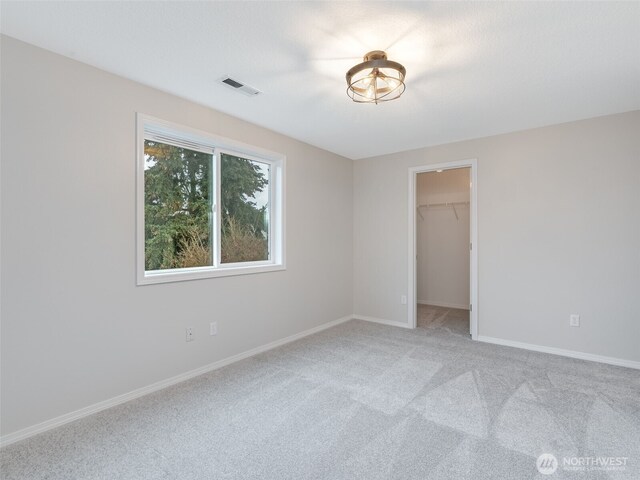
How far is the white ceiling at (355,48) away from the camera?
1.75 metres

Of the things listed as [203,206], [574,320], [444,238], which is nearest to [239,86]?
[203,206]

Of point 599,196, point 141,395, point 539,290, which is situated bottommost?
point 141,395

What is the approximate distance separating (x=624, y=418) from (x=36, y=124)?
4222 millimetres

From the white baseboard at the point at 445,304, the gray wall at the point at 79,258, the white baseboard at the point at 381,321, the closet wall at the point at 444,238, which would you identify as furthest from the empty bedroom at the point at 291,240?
the closet wall at the point at 444,238

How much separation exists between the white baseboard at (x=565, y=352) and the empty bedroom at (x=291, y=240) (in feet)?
0.11

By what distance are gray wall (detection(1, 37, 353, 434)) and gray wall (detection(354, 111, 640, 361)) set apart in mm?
2979

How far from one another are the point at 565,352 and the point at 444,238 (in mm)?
2775

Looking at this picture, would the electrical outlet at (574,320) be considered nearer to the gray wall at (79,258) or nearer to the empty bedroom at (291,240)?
the empty bedroom at (291,240)

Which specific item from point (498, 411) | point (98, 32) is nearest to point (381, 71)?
point (98, 32)

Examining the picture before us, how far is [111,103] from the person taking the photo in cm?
238

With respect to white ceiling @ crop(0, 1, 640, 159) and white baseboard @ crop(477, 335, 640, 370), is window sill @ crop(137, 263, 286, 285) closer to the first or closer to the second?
white ceiling @ crop(0, 1, 640, 159)

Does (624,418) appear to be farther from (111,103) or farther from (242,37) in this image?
(111,103)

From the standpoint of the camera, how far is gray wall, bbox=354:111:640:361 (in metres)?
3.12

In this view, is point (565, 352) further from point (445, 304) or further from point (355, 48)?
point (355, 48)
